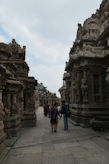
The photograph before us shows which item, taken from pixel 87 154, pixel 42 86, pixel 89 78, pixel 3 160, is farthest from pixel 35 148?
pixel 42 86

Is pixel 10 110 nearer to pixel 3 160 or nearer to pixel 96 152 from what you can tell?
pixel 3 160

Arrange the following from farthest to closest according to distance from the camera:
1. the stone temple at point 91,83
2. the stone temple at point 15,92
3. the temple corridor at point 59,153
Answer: the stone temple at point 91,83
the stone temple at point 15,92
the temple corridor at point 59,153

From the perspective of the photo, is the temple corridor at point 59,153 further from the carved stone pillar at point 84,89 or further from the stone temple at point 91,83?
the carved stone pillar at point 84,89

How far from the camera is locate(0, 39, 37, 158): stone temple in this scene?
6.71 meters

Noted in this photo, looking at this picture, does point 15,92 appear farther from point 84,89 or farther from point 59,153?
point 84,89

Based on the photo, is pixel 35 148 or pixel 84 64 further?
pixel 84 64

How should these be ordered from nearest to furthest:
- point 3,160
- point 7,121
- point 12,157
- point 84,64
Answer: point 3,160 → point 12,157 → point 7,121 → point 84,64

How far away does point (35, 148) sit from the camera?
213 inches

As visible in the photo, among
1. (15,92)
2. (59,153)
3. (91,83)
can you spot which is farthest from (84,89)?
(59,153)

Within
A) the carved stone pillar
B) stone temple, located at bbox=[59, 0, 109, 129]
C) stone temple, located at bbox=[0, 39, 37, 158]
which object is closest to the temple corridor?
stone temple, located at bbox=[0, 39, 37, 158]

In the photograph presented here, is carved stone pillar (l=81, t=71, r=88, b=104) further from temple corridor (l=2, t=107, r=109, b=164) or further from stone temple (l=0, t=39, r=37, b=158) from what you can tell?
temple corridor (l=2, t=107, r=109, b=164)

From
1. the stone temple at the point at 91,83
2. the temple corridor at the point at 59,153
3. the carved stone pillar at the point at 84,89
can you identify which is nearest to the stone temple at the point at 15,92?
the temple corridor at the point at 59,153

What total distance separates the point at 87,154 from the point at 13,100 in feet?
13.9

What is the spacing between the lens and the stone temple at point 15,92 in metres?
6.71
